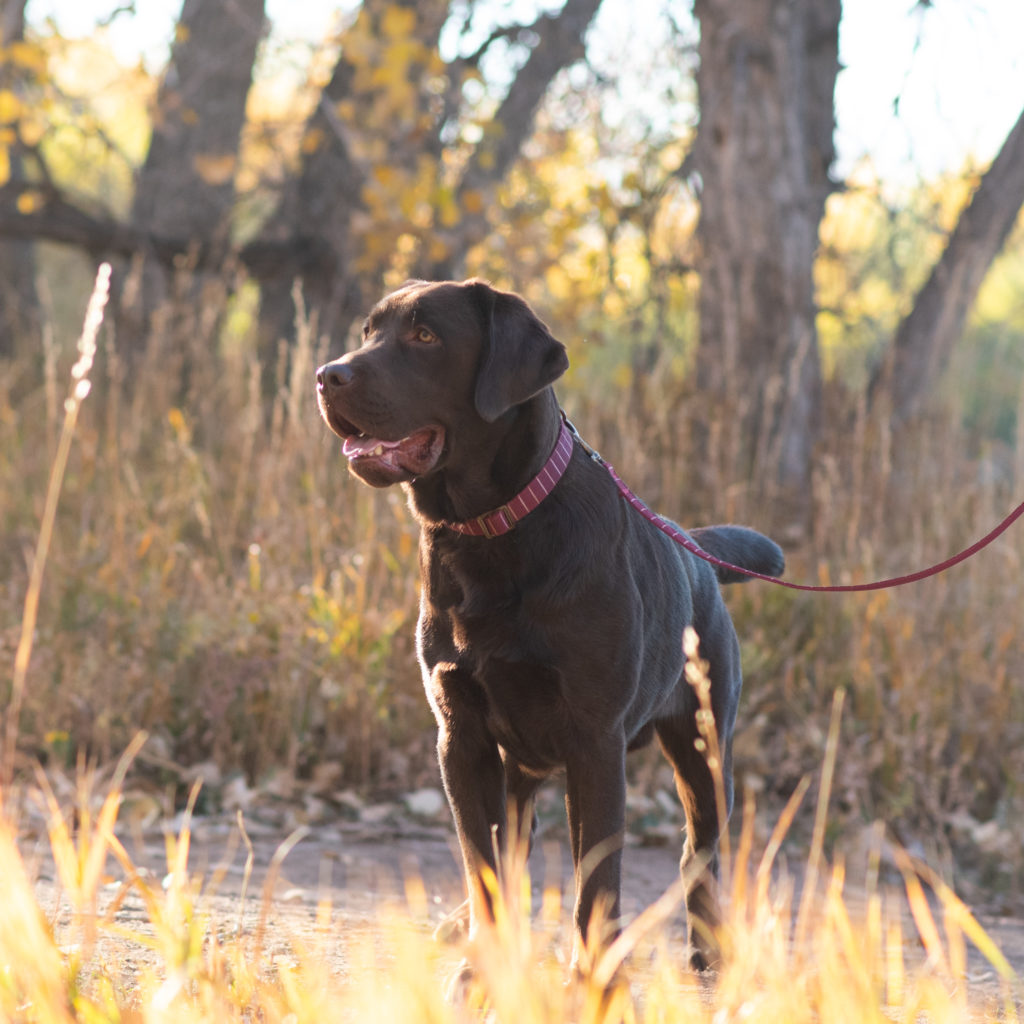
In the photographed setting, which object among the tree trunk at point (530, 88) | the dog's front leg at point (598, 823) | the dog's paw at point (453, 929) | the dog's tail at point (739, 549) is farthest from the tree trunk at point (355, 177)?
the dog's front leg at point (598, 823)

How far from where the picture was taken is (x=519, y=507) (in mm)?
2762

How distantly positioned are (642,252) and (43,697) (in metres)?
4.37

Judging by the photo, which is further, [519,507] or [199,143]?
[199,143]

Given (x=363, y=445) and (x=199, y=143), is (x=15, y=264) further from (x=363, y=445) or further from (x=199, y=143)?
(x=363, y=445)

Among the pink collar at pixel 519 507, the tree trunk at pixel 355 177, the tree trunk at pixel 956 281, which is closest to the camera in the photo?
the pink collar at pixel 519 507

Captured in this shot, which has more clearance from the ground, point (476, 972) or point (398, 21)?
point (398, 21)

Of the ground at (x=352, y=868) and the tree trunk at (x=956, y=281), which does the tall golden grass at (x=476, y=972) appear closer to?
the ground at (x=352, y=868)

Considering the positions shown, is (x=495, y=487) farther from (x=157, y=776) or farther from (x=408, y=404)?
(x=157, y=776)

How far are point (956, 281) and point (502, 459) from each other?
5.20 metres

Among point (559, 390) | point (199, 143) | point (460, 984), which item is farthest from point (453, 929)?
point (199, 143)

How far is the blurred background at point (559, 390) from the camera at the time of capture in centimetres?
509

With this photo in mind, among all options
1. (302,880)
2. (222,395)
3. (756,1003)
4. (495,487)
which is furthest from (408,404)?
(222,395)

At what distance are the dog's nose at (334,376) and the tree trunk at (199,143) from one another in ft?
23.2

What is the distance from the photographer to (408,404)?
2.76m
